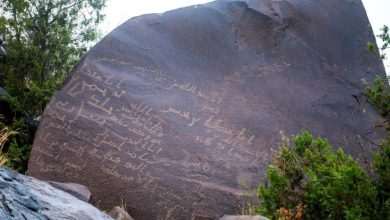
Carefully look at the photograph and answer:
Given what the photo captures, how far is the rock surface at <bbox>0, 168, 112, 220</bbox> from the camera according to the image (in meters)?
2.13

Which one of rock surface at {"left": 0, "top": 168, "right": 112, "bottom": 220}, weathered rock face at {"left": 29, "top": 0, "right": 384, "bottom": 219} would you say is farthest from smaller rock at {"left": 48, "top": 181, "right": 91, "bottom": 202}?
rock surface at {"left": 0, "top": 168, "right": 112, "bottom": 220}

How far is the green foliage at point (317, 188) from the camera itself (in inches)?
140

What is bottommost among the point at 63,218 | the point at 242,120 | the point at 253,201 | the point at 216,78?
the point at 253,201

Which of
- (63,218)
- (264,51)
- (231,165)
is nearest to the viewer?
(63,218)

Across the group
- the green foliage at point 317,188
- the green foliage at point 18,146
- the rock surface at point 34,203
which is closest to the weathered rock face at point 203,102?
the green foliage at point 18,146

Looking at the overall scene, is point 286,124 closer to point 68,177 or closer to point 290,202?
point 290,202

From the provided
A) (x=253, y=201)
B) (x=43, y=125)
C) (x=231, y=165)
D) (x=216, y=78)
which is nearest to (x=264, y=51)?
(x=216, y=78)

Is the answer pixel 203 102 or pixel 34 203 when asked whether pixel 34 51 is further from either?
pixel 34 203

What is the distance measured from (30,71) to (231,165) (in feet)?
12.1

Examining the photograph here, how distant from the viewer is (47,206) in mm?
2430

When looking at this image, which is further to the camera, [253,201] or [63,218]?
[253,201]

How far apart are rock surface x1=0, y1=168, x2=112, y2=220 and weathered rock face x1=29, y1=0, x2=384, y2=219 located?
2547 mm

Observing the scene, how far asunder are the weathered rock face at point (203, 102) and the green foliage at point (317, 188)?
3.63 ft

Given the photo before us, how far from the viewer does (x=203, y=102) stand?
6.30 m
